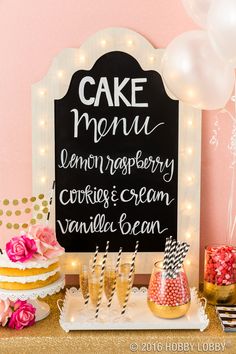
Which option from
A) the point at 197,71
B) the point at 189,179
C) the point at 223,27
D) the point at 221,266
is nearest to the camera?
the point at 223,27

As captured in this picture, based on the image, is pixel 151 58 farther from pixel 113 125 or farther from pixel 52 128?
pixel 52 128

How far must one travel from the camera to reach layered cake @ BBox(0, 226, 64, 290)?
174 cm

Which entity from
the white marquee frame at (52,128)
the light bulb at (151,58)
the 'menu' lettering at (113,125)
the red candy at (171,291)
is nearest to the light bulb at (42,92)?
the white marquee frame at (52,128)

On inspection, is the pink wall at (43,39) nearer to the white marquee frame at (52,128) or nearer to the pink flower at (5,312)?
the white marquee frame at (52,128)

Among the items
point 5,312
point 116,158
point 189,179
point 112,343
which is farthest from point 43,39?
point 112,343

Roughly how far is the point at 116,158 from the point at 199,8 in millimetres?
655

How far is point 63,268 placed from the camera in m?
2.07

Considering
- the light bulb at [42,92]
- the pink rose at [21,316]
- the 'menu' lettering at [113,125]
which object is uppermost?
the light bulb at [42,92]

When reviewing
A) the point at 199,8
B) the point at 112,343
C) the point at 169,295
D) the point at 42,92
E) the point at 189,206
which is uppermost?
the point at 199,8

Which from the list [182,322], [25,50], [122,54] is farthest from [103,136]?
[182,322]

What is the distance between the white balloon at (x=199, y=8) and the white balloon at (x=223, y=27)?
8 cm

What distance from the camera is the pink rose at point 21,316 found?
5.77 feet

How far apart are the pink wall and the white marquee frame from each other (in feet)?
0.14

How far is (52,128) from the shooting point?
2.03 m
